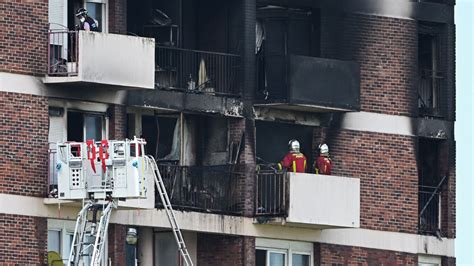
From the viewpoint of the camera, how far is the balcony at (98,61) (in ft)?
281

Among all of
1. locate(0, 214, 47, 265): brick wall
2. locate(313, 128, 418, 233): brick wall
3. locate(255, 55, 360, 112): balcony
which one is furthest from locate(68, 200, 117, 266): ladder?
locate(313, 128, 418, 233): brick wall

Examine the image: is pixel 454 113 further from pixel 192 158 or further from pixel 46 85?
pixel 46 85

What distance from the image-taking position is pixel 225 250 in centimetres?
9112

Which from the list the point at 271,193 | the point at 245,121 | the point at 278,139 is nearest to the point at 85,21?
the point at 245,121

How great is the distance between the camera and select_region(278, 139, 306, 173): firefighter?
300 feet

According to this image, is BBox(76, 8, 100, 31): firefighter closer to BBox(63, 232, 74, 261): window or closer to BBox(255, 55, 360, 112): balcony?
BBox(63, 232, 74, 261): window

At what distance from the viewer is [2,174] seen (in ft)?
279

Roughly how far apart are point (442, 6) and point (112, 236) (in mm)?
14970

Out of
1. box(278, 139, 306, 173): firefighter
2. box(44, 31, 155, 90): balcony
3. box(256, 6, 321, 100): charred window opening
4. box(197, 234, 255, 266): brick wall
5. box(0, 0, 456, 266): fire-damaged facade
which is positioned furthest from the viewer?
box(256, 6, 321, 100): charred window opening

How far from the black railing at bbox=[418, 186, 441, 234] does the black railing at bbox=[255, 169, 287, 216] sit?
669 centimetres

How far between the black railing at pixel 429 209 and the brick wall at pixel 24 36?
15492 mm

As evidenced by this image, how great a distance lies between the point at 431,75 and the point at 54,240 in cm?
1560

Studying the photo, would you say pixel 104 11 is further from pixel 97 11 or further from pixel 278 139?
pixel 278 139

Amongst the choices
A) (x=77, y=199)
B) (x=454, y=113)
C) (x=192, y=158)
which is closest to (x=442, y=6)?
(x=454, y=113)
